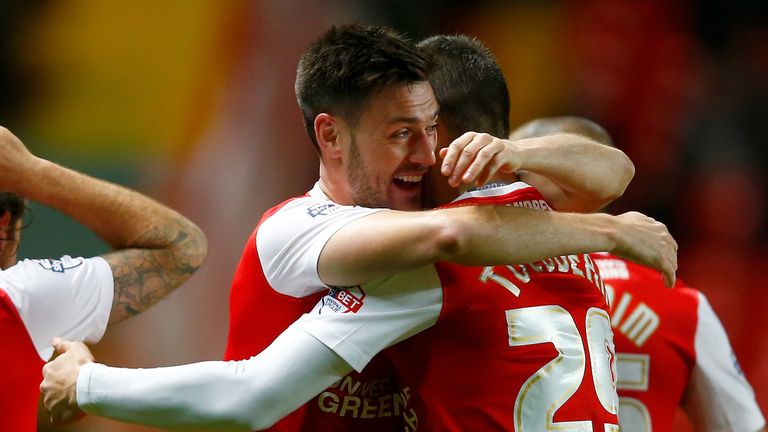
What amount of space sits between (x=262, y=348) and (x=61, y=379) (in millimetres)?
528

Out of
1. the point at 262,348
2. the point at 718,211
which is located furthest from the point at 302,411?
the point at 718,211

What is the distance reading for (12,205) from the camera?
10.3 ft

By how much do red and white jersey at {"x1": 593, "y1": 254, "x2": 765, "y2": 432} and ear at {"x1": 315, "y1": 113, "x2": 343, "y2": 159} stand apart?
4.29 feet

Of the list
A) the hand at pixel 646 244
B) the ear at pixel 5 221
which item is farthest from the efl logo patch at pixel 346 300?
the ear at pixel 5 221

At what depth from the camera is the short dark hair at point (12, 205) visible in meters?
3.11

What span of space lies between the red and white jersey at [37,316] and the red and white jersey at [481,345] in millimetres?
787

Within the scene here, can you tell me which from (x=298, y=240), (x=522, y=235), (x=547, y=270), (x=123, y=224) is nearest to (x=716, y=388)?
(x=547, y=270)

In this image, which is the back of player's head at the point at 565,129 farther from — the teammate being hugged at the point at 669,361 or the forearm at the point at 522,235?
the forearm at the point at 522,235

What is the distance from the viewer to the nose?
9.15 ft

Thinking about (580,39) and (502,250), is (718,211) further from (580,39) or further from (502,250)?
(502,250)

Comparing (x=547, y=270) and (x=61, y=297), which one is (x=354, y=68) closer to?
(x=547, y=270)

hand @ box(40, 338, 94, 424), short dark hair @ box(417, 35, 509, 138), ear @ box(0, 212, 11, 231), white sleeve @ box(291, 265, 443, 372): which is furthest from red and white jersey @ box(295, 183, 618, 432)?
ear @ box(0, 212, 11, 231)

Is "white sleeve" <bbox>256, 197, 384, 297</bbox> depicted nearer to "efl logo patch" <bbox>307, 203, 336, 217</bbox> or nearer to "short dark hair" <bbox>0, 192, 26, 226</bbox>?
"efl logo patch" <bbox>307, 203, 336, 217</bbox>

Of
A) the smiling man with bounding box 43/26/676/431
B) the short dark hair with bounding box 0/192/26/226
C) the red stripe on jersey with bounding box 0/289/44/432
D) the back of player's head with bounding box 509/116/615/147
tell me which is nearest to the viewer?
Answer: the smiling man with bounding box 43/26/676/431
